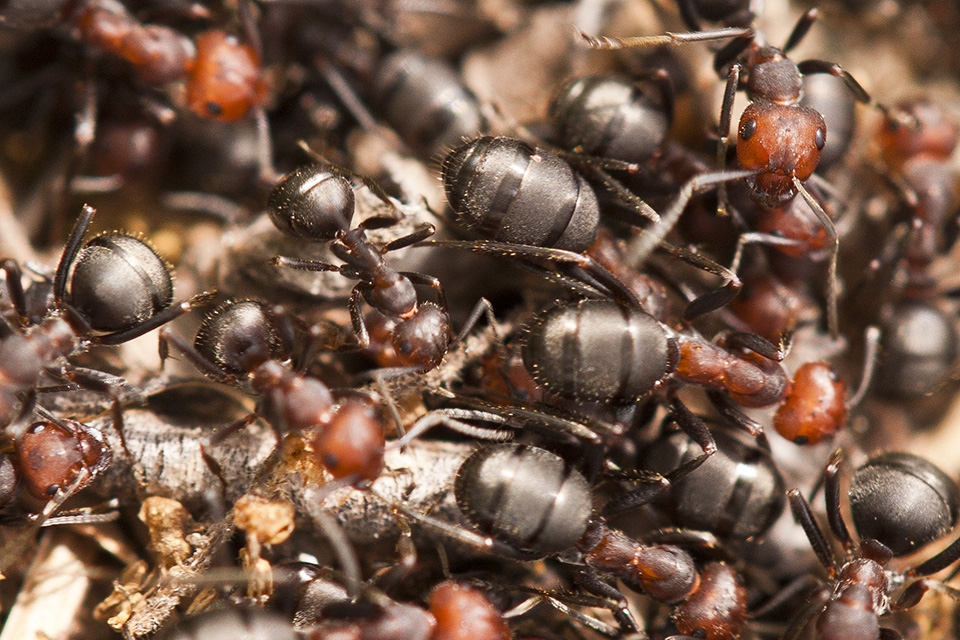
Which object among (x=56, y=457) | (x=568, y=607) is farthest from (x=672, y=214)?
(x=56, y=457)

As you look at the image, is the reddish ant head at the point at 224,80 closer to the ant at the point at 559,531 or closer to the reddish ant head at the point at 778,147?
the ant at the point at 559,531

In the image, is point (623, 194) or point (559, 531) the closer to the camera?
point (559, 531)

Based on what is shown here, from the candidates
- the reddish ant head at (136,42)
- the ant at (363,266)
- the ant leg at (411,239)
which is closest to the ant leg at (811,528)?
the ant at (363,266)

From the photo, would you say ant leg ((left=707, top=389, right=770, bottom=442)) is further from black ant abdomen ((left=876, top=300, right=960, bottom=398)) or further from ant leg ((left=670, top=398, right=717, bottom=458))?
black ant abdomen ((left=876, top=300, right=960, bottom=398))

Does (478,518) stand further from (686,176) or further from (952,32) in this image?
(952,32)

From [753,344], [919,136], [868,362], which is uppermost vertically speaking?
[919,136]

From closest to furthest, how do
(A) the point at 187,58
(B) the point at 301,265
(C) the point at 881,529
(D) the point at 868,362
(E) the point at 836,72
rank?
(B) the point at 301,265 → (C) the point at 881,529 → (E) the point at 836,72 → (D) the point at 868,362 → (A) the point at 187,58

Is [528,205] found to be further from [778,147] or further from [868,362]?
[868,362]
